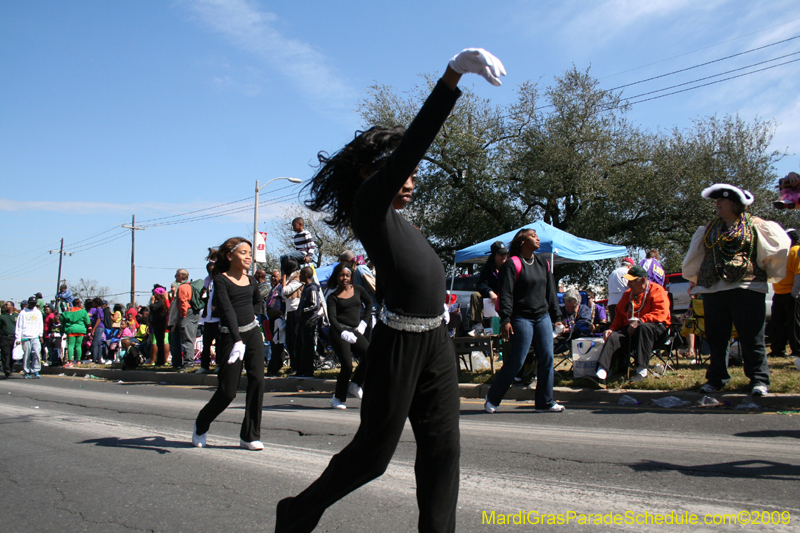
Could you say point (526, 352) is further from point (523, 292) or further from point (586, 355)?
point (586, 355)

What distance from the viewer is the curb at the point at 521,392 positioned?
671 cm

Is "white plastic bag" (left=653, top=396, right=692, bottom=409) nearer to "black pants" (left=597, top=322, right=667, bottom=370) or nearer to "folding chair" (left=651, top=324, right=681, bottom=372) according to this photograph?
"black pants" (left=597, top=322, right=667, bottom=370)

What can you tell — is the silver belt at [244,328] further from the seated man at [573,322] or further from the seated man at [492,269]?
the seated man at [573,322]

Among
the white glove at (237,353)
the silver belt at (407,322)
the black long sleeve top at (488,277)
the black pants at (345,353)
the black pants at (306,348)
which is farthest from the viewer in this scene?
the black pants at (306,348)

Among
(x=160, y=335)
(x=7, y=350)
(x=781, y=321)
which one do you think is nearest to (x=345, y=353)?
(x=781, y=321)

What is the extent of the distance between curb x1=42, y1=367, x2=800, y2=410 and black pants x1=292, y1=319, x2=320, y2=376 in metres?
0.23

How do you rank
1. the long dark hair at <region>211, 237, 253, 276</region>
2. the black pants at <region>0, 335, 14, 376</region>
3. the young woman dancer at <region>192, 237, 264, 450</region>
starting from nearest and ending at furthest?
the young woman dancer at <region>192, 237, 264, 450</region>
the long dark hair at <region>211, 237, 253, 276</region>
the black pants at <region>0, 335, 14, 376</region>

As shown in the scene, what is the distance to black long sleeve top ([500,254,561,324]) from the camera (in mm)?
6742

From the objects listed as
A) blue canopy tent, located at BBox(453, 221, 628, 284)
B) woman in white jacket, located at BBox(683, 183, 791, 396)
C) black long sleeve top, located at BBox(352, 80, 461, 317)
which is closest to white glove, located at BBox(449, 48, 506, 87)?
black long sleeve top, located at BBox(352, 80, 461, 317)

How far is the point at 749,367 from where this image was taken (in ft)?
22.2

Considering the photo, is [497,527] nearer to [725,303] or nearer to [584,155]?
[725,303]

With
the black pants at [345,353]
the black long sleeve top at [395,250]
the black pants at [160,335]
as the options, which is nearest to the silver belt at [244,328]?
the black pants at [345,353]

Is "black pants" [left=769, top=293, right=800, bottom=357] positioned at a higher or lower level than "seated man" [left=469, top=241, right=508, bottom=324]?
lower

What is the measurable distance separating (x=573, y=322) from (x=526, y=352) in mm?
4338
